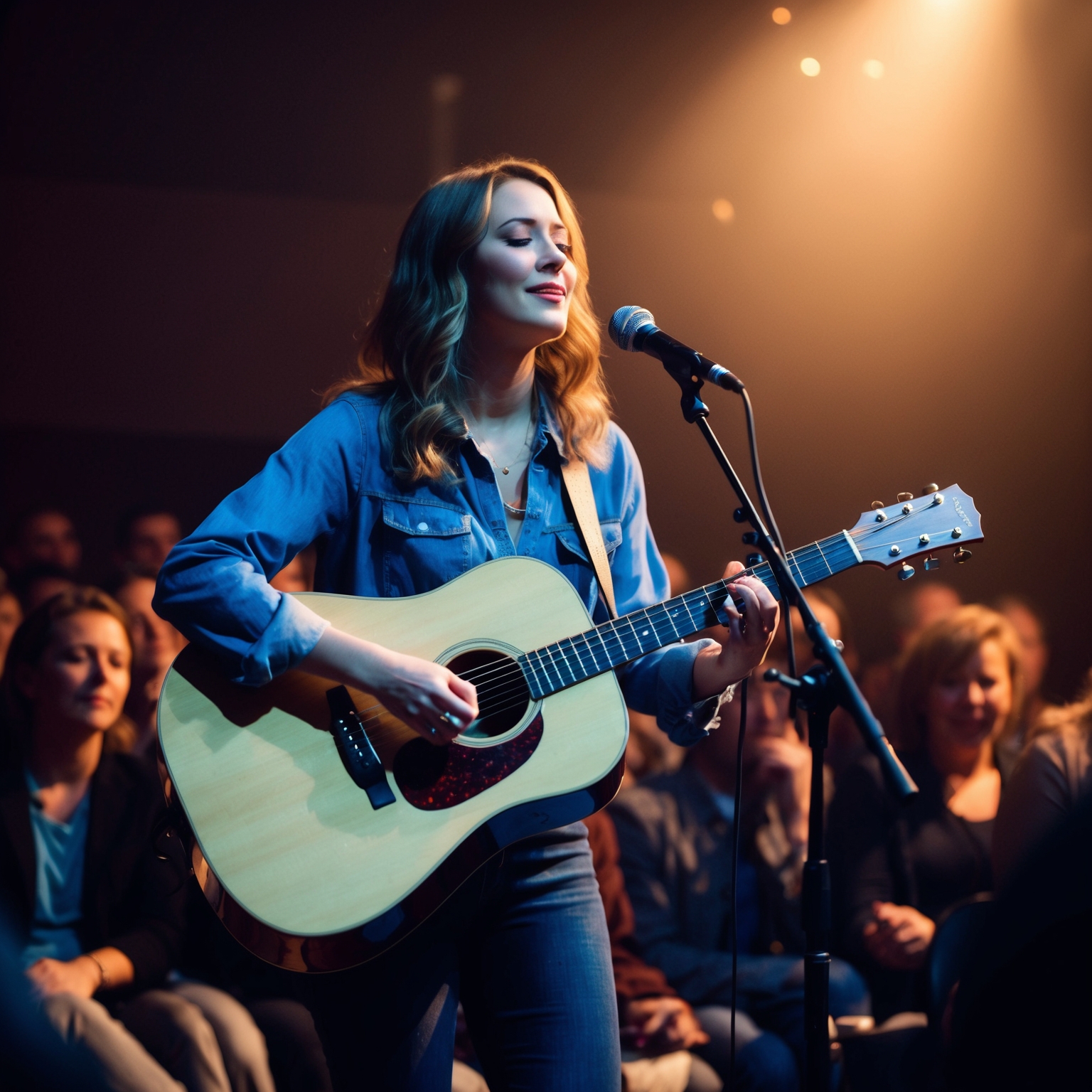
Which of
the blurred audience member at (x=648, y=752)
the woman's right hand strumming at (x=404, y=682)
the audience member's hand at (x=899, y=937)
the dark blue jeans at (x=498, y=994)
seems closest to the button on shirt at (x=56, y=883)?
the blurred audience member at (x=648, y=752)

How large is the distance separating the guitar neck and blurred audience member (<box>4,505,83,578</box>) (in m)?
2.84

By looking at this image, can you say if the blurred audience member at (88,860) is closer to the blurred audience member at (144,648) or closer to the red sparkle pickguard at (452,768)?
the blurred audience member at (144,648)

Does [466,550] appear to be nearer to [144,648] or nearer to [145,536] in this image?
[144,648]

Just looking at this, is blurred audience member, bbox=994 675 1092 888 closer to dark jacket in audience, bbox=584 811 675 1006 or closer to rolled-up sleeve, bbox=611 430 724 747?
dark jacket in audience, bbox=584 811 675 1006

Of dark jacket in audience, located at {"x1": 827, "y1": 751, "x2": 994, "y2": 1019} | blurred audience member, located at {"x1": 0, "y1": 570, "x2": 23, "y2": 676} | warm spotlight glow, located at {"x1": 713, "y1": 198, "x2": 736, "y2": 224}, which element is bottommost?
dark jacket in audience, located at {"x1": 827, "y1": 751, "x2": 994, "y2": 1019}

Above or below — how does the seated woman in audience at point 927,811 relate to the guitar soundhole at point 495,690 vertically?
below

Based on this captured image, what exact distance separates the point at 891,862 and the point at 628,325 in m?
2.88

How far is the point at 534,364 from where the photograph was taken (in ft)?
7.13

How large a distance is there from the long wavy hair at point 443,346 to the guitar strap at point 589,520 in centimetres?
4

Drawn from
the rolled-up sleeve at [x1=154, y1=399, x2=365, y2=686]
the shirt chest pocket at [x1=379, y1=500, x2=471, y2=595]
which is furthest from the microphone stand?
the rolled-up sleeve at [x1=154, y1=399, x2=365, y2=686]

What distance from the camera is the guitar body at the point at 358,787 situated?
1.60m

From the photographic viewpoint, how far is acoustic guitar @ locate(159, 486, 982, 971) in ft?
5.28

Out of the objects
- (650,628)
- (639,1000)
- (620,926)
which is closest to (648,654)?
(650,628)

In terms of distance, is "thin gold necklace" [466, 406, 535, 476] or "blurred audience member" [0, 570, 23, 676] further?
"blurred audience member" [0, 570, 23, 676]
